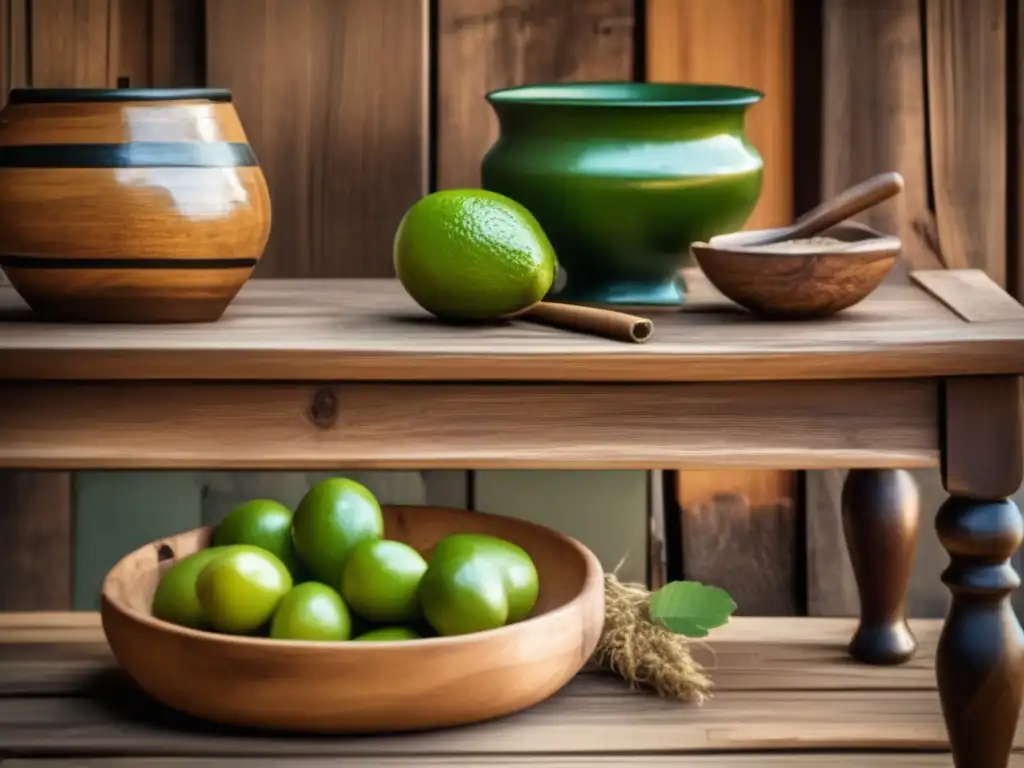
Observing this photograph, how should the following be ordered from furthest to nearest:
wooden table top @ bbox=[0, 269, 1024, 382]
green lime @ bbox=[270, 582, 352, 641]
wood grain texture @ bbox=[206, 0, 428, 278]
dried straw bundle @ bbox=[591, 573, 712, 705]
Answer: wood grain texture @ bbox=[206, 0, 428, 278] < dried straw bundle @ bbox=[591, 573, 712, 705] < green lime @ bbox=[270, 582, 352, 641] < wooden table top @ bbox=[0, 269, 1024, 382]

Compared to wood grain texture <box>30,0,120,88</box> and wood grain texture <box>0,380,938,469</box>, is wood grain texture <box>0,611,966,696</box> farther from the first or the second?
wood grain texture <box>30,0,120,88</box>

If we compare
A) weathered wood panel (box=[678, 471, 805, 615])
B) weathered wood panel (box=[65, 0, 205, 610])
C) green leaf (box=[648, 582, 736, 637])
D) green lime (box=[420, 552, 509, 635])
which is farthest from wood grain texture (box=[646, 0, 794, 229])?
weathered wood panel (box=[65, 0, 205, 610])

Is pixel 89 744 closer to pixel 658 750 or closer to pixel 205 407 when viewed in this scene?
pixel 205 407

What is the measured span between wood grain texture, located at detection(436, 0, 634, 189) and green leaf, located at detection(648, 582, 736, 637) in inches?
16.1

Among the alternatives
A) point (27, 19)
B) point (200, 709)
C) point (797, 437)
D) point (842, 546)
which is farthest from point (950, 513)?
point (27, 19)

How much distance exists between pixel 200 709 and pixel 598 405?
0.36 metres

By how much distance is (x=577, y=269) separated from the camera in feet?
4.23

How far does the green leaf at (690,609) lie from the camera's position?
4.33ft

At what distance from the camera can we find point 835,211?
1.27 m

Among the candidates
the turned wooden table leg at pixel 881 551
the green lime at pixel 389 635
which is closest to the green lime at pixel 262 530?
the green lime at pixel 389 635

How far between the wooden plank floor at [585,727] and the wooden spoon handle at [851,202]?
0.36 m

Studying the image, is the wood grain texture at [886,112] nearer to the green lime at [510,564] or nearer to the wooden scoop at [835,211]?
the wooden scoop at [835,211]

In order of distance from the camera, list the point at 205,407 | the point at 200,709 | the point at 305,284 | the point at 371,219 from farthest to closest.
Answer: the point at 371,219
the point at 305,284
the point at 200,709
the point at 205,407

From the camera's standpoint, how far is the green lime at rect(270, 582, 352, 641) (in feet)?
3.89
